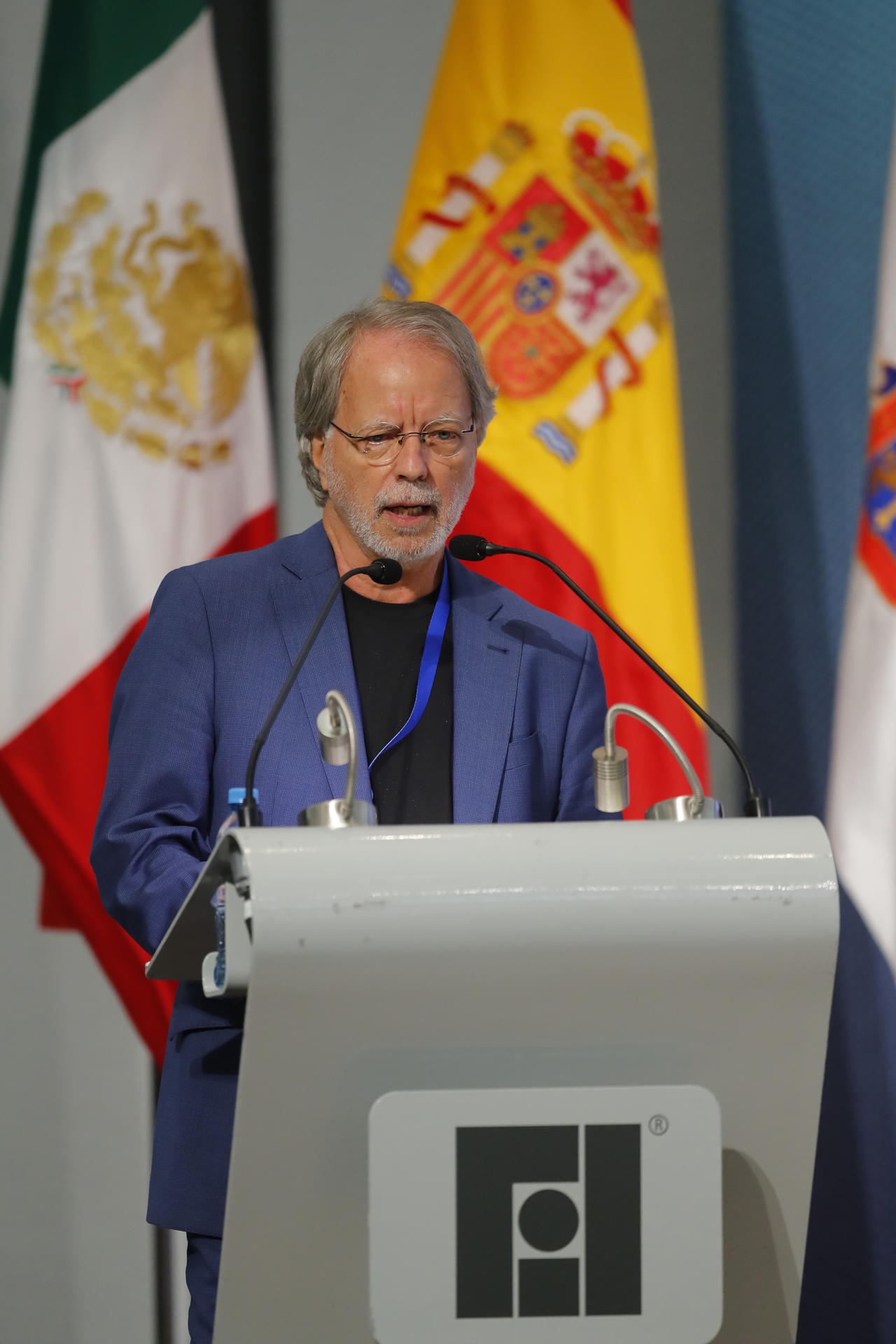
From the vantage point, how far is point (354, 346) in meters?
1.87

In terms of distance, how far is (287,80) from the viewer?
11.0ft

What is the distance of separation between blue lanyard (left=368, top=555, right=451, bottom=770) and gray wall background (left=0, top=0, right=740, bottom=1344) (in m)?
1.41

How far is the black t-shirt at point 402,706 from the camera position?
1.75m

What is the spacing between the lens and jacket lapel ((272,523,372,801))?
1695mm

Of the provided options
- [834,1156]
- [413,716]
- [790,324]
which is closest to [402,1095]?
[413,716]

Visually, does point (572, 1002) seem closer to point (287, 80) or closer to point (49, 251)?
point (49, 251)

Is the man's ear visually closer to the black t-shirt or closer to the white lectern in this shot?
the black t-shirt

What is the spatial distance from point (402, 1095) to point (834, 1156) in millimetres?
2421

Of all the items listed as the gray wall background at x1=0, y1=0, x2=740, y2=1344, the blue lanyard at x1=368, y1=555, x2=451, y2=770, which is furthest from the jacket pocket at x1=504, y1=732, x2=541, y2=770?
the gray wall background at x1=0, y1=0, x2=740, y2=1344

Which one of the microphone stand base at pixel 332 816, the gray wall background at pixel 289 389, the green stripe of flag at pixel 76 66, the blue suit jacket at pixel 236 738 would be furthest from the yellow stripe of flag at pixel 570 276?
the microphone stand base at pixel 332 816

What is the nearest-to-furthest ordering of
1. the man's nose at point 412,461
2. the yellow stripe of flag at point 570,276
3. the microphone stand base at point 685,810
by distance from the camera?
the microphone stand base at point 685,810, the man's nose at point 412,461, the yellow stripe of flag at point 570,276

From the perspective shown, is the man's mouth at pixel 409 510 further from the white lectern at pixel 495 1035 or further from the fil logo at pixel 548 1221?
the fil logo at pixel 548 1221

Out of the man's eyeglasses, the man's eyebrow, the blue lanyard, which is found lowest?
the blue lanyard

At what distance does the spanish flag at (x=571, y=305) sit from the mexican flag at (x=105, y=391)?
45 cm
